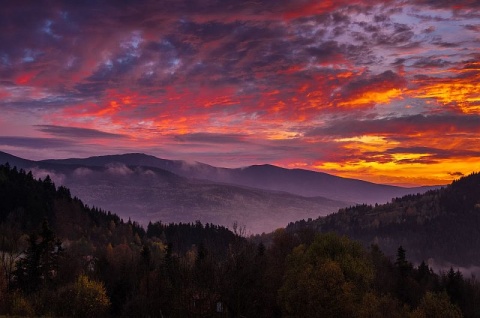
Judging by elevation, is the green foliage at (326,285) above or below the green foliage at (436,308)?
above

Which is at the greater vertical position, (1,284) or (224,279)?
(224,279)

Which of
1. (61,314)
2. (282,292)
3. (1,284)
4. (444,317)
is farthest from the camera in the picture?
(444,317)

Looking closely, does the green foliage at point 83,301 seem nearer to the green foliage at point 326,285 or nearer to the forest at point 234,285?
the forest at point 234,285

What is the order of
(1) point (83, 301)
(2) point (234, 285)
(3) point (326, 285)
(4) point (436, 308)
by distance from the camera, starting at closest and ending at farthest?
1. (2) point (234, 285)
2. (1) point (83, 301)
3. (3) point (326, 285)
4. (4) point (436, 308)

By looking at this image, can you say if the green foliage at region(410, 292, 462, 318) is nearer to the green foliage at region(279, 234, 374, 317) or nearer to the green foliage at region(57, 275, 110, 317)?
the green foliage at region(279, 234, 374, 317)

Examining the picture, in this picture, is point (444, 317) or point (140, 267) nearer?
point (444, 317)

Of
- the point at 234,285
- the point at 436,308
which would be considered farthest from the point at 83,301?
the point at 436,308

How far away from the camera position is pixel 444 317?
344 ft

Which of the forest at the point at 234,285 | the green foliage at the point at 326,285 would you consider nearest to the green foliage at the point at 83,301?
the forest at the point at 234,285

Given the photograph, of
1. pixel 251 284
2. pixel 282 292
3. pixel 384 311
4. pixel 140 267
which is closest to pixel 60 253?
pixel 140 267

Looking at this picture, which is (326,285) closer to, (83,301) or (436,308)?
(436,308)

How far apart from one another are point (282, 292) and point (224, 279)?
3672cm

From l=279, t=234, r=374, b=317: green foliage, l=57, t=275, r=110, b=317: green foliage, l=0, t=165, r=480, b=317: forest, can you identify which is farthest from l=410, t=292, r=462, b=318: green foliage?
l=57, t=275, r=110, b=317: green foliage

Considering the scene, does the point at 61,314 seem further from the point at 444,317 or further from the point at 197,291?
the point at 444,317
